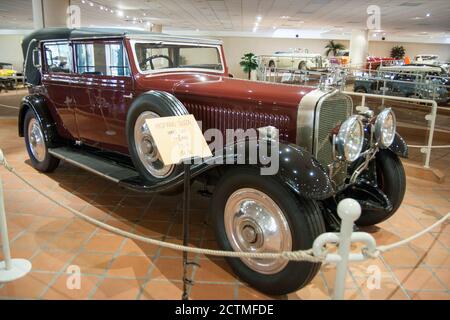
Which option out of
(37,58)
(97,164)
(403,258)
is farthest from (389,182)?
(37,58)

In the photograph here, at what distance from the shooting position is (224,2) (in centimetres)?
1304

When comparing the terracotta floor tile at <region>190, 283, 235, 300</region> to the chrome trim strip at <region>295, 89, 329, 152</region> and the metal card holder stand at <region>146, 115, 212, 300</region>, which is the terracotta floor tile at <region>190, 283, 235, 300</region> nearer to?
the metal card holder stand at <region>146, 115, 212, 300</region>

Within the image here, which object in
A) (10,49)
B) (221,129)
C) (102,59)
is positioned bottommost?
(221,129)

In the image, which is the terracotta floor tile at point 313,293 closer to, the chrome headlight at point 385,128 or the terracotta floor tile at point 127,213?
the chrome headlight at point 385,128

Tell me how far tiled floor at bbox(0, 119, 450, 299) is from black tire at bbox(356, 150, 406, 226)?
0.53ft

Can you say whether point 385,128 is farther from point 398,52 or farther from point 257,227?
point 398,52

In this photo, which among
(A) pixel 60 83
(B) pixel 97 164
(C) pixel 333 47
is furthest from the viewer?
(C) pixel 333 47

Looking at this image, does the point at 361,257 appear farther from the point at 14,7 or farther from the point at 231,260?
the point at 14,7

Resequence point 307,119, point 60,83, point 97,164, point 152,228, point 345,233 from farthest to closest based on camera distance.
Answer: point 60,83
point 97,164
point 152,228
point 307,119
point 345,233

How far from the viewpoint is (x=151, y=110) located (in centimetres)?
318

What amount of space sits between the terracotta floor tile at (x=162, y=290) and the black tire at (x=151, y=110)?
89cm

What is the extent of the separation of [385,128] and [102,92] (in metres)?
2.76

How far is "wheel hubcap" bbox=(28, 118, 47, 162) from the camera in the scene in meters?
4.77
